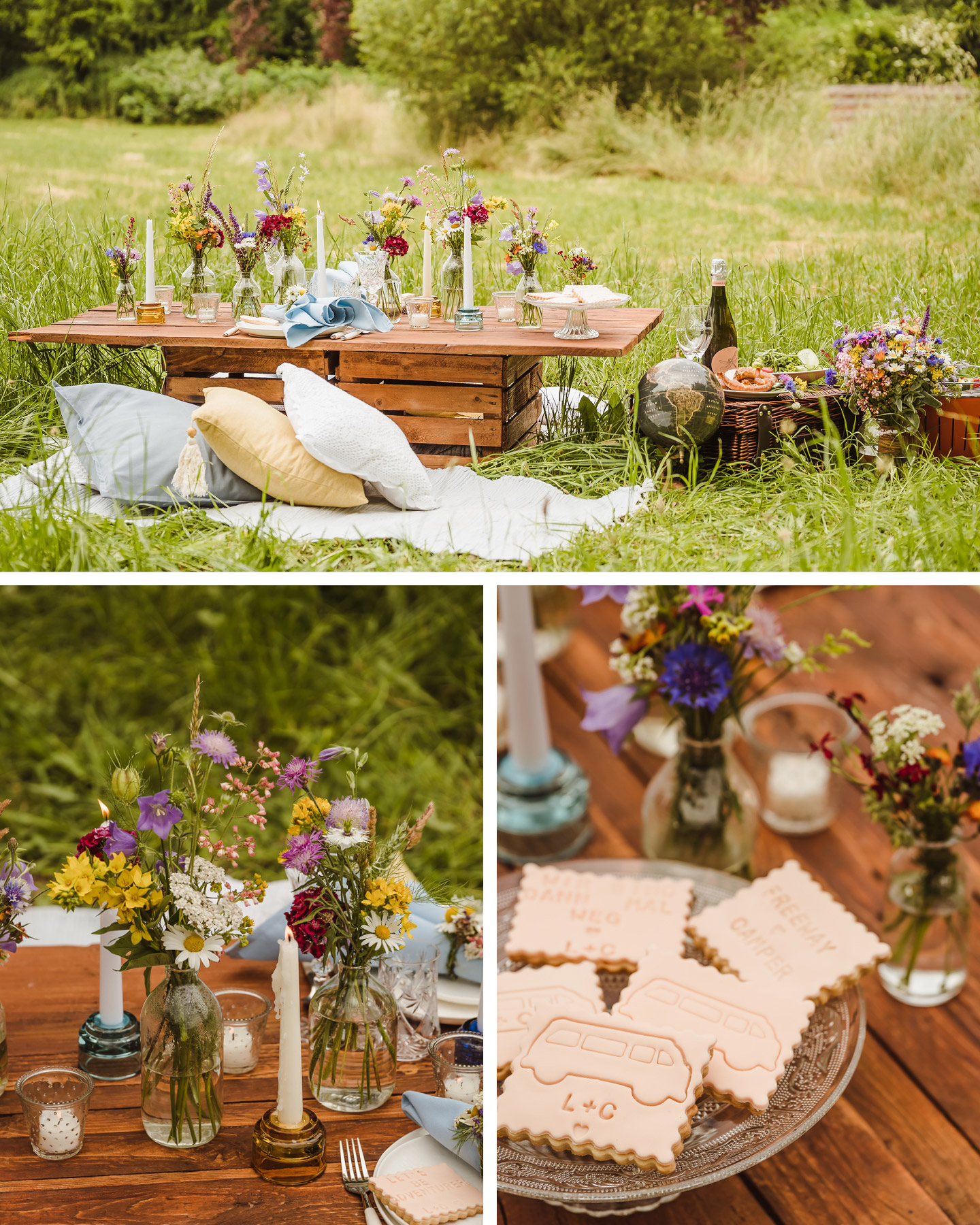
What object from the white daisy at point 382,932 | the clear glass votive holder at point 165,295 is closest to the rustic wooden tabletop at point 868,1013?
the white daisy at point 382,932

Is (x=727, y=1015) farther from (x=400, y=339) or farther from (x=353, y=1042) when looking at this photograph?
(x=400, y=339)

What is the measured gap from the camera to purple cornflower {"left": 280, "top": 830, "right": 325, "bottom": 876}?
55.6 inches

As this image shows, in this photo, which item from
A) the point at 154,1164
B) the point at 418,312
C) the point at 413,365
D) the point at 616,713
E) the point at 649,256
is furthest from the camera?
the point at 649,256

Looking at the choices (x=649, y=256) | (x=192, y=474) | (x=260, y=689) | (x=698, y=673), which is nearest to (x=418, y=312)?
(x=192, y=474)

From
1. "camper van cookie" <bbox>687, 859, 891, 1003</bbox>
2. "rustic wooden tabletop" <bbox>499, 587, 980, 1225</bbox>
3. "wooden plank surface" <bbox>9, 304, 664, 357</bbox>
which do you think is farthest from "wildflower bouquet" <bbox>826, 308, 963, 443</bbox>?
"camper van cookie" <bbox>687, 859, 891, 1003</bbox>

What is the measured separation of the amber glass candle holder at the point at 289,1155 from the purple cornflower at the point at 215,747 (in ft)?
1.52

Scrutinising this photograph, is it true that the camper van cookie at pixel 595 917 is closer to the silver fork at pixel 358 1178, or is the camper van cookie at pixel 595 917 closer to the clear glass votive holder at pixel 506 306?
the silver fork at pixel 358 1178

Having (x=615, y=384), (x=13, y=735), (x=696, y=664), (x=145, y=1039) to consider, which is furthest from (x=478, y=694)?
(x=145, y=1039)

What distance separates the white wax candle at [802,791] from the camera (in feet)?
6.68

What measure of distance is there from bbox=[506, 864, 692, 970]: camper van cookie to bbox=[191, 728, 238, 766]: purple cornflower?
0.52 meters

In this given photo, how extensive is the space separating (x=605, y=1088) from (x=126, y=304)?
288 cm

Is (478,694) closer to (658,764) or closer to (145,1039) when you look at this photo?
(658,764)

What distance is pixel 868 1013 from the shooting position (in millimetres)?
1752

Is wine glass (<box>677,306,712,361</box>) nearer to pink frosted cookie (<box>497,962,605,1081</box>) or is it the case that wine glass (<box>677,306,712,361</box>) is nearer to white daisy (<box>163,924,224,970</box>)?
pink frosted cookie (<box>497,962,605,1081</box>)
